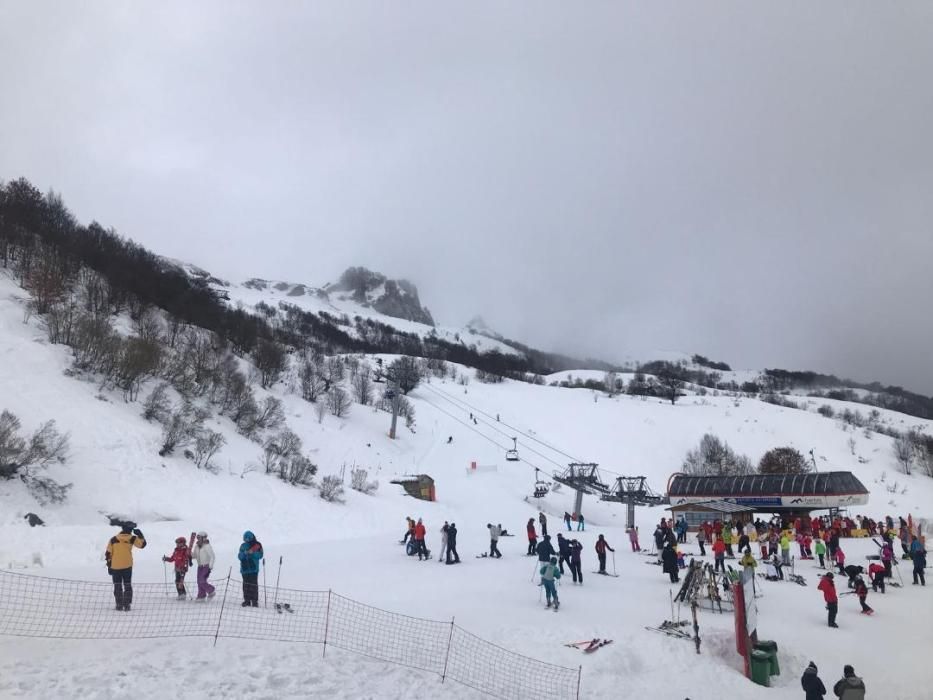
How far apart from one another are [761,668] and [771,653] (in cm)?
43

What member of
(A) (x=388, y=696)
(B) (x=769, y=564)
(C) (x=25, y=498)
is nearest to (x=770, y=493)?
(B) (x=769, y=564)

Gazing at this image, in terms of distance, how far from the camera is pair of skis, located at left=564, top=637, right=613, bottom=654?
10422mm

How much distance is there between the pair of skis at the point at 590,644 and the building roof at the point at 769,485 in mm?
34166

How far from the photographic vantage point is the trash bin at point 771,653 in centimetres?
1016

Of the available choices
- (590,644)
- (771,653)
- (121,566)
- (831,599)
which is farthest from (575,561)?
(121,566)

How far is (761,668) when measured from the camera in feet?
32.7

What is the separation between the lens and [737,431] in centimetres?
7150

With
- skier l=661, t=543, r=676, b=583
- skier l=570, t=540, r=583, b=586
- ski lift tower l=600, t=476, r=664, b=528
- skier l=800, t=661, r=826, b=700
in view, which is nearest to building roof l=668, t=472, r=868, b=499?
ski lift tower l=600, t=476, r=664, b=528

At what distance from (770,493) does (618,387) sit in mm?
80371

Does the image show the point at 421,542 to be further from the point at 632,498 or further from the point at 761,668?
the point at 632,498

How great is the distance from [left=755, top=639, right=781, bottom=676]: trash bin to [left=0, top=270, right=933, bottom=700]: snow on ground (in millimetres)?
151

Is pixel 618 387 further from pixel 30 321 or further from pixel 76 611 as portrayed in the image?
pixel 76 611

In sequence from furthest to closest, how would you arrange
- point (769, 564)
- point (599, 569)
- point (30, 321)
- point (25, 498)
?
point (30, 321)
point (769, 564)
point (599, 569)
point (25, 498)

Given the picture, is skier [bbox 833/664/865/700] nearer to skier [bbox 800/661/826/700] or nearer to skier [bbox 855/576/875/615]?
skier [bbox 800/661/826/700]
